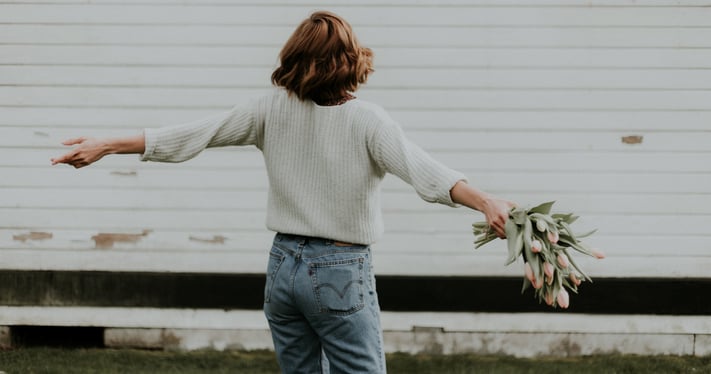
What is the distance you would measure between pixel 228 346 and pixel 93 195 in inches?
51.7

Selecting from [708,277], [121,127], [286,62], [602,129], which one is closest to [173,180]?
[121,127]

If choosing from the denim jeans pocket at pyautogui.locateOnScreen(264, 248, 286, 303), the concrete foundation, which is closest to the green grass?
the concrete foundation

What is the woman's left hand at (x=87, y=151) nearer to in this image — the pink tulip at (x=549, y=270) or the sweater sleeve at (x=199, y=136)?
the sweater sleeve at (x=199, y=136)

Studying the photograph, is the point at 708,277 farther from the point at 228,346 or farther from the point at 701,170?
the point at 228,346

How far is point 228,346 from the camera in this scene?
5723mm

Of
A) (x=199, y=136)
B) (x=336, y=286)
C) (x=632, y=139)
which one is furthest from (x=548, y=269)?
(x=632, y=139)

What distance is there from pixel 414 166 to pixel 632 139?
3332mm

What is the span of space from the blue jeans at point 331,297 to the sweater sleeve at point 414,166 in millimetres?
302

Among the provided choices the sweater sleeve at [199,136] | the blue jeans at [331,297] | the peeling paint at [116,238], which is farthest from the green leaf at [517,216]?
the peeling paint at [116,238]

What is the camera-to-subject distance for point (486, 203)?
2484 millimetres

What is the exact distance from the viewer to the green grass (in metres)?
5.38

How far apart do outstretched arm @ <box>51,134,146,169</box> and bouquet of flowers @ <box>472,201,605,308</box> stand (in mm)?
1151

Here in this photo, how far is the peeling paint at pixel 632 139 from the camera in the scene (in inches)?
216

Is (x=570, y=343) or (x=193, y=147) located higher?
(x=193, y=147)
